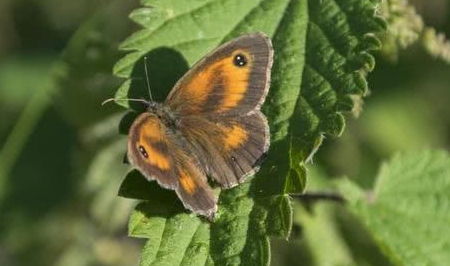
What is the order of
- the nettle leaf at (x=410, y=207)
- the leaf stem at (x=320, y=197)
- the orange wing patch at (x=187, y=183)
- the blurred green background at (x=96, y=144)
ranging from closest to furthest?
the orange wing patch at (x=187, y=183)
the nettle leaf at (x=410, y=207)
the leaf stem at (x=320, y=197)
the blurred green background at (x=96, y=144)

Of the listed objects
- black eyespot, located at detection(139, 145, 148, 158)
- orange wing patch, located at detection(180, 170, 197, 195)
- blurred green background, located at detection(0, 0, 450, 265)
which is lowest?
blurred green background, located at detection(0, 0, 450, 265)

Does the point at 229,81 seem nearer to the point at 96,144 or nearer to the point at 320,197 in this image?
the point at 320,197

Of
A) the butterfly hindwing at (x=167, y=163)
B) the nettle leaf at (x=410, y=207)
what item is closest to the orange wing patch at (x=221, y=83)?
the butterfly hindwing at (x=167, y=163)

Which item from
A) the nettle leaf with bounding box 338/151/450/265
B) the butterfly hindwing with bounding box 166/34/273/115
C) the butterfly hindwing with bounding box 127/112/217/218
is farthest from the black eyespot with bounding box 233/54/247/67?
the nettle leaf with bounding box 338/151/450/265

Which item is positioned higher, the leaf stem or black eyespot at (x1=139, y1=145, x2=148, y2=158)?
black eyespot at (x1=139, y1=145, x2=148, y2=158)

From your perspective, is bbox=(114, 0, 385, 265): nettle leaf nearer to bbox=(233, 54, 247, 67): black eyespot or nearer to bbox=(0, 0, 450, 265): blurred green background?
bbox=(233, 54, 247, 67): black eyespot

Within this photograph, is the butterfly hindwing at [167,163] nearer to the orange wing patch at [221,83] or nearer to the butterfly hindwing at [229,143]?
the butterfly hindwing at [229,143]
